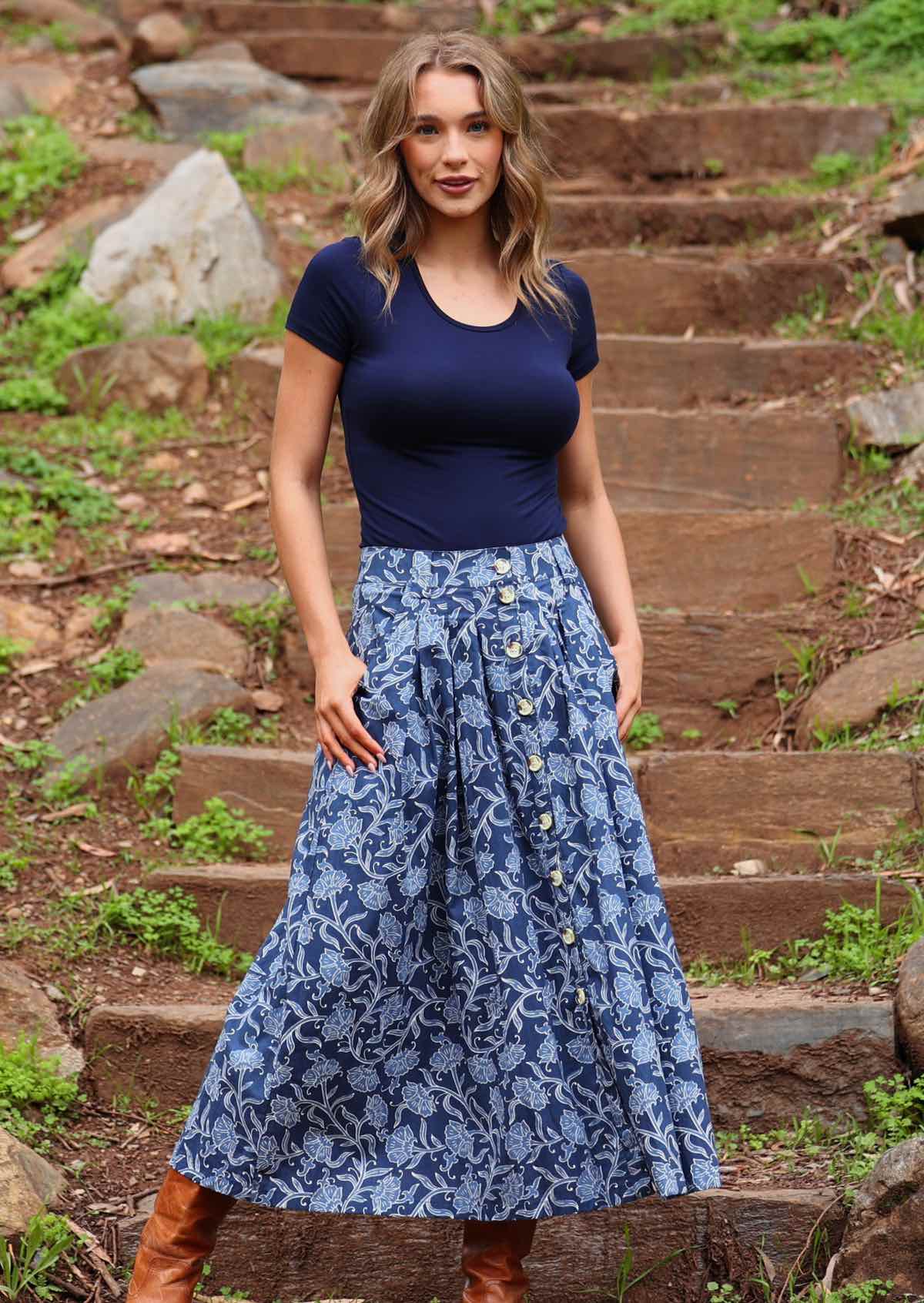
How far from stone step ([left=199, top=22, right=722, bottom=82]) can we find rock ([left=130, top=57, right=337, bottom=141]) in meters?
0.55

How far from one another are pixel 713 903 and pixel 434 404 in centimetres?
170

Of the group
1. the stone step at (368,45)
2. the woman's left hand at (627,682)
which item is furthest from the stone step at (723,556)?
the stone step at (368,45)

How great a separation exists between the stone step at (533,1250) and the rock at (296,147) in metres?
5.47

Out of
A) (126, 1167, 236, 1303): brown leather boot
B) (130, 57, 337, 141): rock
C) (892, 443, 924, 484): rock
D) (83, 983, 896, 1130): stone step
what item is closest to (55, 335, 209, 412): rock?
(130, 57, 337, 141): rock

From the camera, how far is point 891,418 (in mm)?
5285

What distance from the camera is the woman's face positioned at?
2521 millimetres

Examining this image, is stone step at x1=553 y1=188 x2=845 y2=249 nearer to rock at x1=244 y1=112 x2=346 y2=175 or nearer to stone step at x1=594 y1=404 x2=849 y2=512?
rock at x1=244 y1=112 x2=346 y2=175

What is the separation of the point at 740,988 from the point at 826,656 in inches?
51.8

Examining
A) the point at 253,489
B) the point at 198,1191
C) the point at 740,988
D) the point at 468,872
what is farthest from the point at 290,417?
the point at 253,489

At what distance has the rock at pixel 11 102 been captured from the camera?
759 cm

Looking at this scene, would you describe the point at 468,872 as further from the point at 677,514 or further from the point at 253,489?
the point at 253,489

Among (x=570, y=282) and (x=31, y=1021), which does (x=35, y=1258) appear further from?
(x=570, y=282)

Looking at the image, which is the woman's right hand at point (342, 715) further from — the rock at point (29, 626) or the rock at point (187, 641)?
the rock at point (29, 626)

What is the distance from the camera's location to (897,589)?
4734 millimetres
